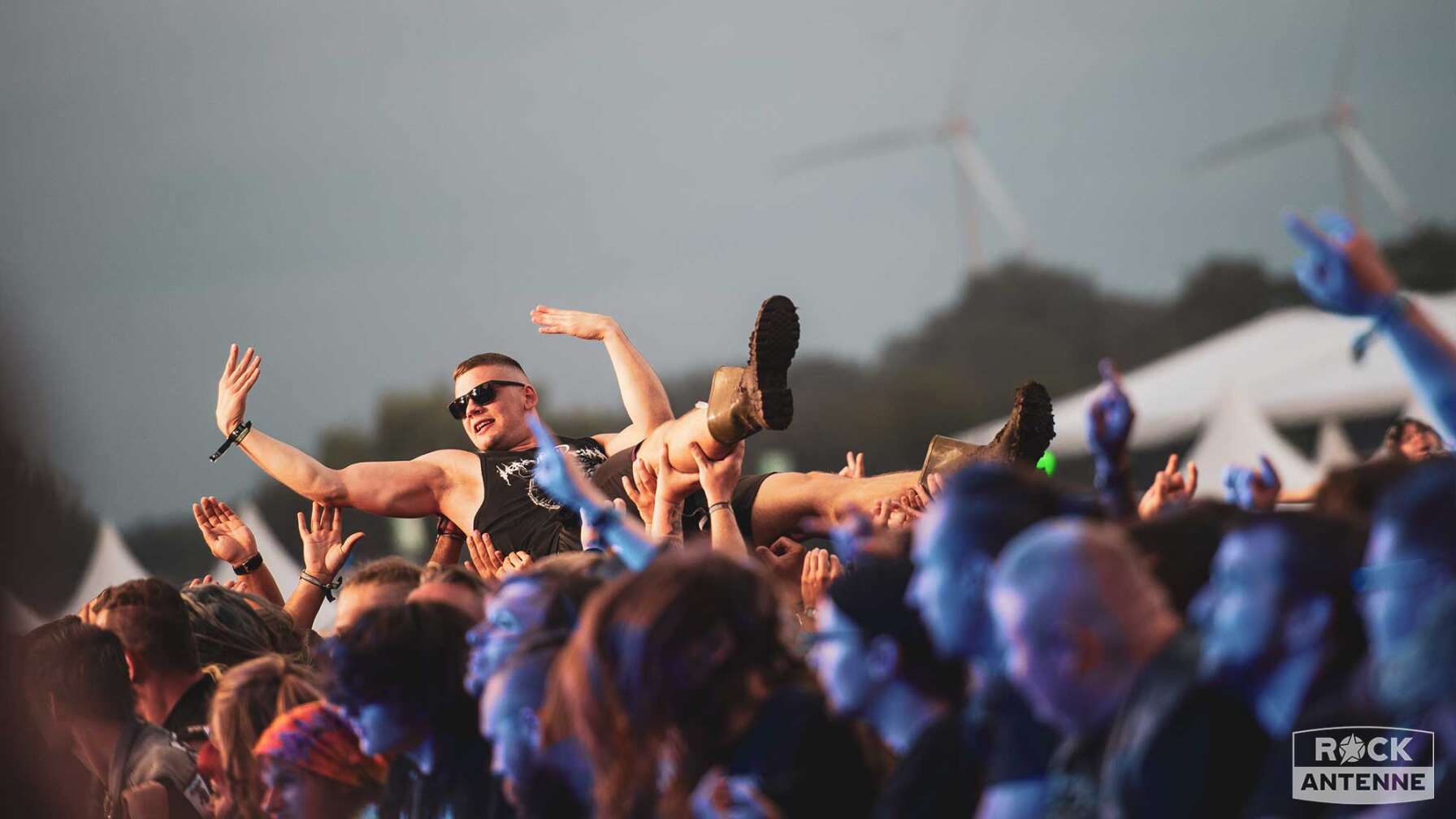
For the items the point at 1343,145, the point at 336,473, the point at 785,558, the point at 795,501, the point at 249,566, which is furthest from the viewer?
the point at 1343,145

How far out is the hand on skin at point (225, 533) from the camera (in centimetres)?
529

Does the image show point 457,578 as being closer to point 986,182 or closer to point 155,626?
point 155,626

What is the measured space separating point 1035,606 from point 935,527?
230 mm

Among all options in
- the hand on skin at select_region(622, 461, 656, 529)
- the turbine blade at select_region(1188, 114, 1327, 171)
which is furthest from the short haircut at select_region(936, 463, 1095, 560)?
the turbine blade at select_region(1188, 114, 1327, 171)

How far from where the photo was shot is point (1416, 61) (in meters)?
28.5

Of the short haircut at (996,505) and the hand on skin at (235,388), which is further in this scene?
the hand on skin at (235,388)

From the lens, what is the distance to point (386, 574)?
3703 mm

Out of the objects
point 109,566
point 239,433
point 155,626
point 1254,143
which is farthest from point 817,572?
point 1254,143

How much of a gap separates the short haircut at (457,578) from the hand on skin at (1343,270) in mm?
1606

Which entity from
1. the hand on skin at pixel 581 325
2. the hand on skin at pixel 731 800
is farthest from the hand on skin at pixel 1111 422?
the hand on skin at pixel 581 325

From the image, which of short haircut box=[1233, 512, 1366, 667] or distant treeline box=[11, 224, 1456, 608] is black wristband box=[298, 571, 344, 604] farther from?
distant treeline box=[11, 224, 1456, 608]

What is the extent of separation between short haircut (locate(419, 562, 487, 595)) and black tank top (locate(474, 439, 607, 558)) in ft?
5.46

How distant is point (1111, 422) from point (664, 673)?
73 centimetres

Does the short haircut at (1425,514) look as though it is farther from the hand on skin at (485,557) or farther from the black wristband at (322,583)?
the black wristband at (322,583)
